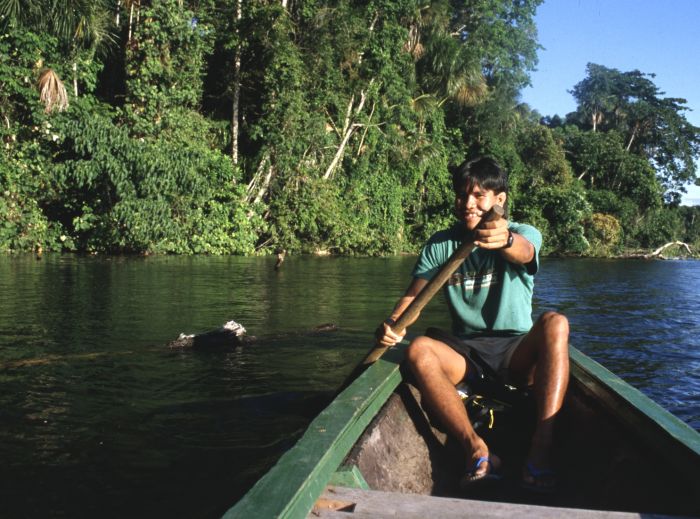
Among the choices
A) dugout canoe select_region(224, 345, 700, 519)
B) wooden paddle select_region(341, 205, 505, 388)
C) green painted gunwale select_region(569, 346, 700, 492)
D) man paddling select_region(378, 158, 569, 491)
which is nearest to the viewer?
dugout canoe select_region(224, 345, 700, 519)

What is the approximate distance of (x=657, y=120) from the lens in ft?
111

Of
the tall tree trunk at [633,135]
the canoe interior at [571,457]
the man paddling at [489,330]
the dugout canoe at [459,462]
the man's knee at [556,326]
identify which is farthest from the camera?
the tall tree trunk at [633,135]

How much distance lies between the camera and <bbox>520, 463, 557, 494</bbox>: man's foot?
2.38 meters

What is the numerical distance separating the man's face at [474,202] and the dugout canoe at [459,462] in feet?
2.32

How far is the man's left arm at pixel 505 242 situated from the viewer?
2.44m

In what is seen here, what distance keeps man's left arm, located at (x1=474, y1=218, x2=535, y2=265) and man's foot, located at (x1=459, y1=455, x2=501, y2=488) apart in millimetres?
777

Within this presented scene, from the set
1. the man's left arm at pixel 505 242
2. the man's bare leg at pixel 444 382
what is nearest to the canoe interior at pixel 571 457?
the man's bare leg at pixel 444 382

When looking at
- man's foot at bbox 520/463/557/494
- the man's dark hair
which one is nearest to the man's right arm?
the man's dark hair

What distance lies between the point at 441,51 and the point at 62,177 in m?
13.5

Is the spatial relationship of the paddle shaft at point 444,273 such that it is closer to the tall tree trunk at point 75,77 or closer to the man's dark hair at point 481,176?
the man's dark hair at point 481,176

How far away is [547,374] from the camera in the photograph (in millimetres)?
2607

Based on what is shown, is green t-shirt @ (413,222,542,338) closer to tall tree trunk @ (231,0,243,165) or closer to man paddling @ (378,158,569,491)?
man paddling @ (378,158,569,491)

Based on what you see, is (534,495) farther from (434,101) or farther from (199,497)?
(434,101)

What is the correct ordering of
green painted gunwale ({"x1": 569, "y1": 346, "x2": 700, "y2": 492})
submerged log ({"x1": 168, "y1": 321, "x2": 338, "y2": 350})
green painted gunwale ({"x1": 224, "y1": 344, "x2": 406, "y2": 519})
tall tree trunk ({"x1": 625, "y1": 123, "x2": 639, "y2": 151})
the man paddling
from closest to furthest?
green painted gunwale ({"x1": 224, "y1": 344, "x2": 406, "y2": 519})
green painted gunwale ({"x1": 569, "y1": 346, "x2": 700, "y2": 492})
the man paddling
submerged log ({"x1": 168, "y1": 321, "x2": 338, "y2": 350})
tall tree trunk ({"x1": 625, "y1": 123, "x2": 639, "y2": 151})
